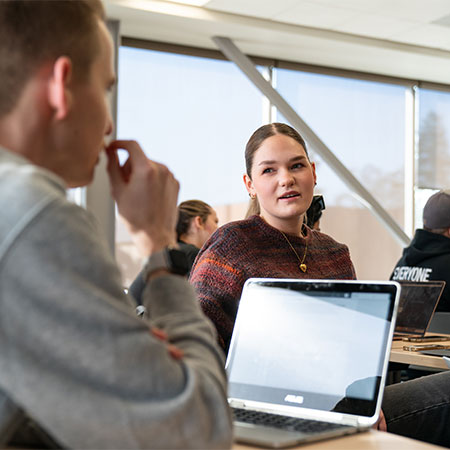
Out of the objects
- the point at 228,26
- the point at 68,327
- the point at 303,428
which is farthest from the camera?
the point at 228,26

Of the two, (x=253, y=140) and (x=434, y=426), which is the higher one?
(x=253, y=140)

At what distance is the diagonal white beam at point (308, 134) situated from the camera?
251 inches

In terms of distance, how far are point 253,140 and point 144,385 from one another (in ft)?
5.47

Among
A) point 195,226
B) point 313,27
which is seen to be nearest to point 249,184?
point 195,226

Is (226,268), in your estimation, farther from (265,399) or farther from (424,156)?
(424,156)

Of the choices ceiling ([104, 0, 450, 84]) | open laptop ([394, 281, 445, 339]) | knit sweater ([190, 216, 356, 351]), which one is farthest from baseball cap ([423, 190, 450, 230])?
ceiling ([104, 0, 450, 84])

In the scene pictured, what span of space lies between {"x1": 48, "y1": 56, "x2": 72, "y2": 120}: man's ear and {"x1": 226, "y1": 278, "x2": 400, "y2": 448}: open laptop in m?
0.58

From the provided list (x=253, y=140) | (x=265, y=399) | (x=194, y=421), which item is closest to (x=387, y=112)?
(x=253, y=140)

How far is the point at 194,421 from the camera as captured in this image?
724 mm

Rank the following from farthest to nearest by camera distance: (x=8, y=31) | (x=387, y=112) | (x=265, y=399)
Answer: (x=387, y=112) → (x=265, y=399) → (x=8, y=31)

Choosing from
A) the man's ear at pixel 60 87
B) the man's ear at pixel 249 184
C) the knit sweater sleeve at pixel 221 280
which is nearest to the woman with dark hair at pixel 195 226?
the man's ear at pixel 249 184

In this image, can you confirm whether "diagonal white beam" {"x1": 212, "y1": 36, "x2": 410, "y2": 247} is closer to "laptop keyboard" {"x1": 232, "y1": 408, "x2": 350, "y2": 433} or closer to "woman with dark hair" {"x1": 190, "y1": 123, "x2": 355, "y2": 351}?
"woman with dark hair" {"x1": 190, "y1": 123, "x2": 355, "y2": 351}

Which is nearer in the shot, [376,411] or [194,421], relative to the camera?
[194,421]

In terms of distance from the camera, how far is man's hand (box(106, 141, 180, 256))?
931 millimetres
